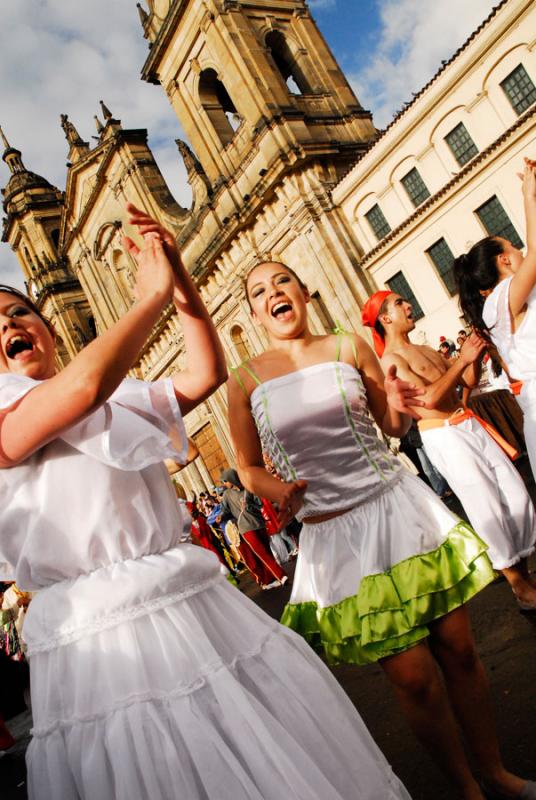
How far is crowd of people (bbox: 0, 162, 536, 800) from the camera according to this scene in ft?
4.99

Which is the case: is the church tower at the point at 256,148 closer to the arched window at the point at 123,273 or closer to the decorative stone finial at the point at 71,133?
the arched window at the point at 123,273

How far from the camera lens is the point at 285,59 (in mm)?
25344

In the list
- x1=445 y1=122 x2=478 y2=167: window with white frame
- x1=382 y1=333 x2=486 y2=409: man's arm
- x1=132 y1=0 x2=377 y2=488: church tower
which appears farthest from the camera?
x1=132 y1=0 x2=377 y2=488: church tower

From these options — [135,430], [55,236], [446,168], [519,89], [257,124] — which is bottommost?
[135,430]

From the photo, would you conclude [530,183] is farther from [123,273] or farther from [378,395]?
[123,273]

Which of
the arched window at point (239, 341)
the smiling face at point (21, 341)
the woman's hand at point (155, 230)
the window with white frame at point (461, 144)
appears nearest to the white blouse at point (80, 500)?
the smiling face at point (21, 341)

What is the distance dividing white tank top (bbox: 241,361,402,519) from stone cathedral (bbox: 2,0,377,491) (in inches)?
715

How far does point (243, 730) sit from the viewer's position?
60.9 inches

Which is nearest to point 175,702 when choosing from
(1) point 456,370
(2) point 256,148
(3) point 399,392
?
(3) point 399,392

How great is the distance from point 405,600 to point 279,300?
5.15 feet

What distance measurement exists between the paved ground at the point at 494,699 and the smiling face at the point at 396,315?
7.32 ft

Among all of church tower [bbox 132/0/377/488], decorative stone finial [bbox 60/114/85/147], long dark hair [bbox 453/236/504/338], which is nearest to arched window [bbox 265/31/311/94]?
church tower [bbox 132/0/377/488]

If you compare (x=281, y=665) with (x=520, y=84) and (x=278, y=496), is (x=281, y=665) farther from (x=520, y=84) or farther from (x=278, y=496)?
(x=520, y=84)

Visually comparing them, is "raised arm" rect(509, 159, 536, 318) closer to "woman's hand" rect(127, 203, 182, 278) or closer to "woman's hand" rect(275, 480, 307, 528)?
"woman's hand" rect(275, 480, 307, 528)
